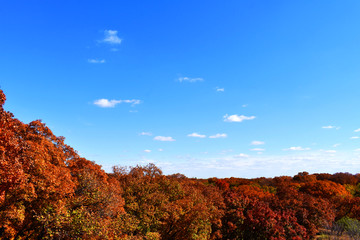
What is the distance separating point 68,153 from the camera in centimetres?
2762

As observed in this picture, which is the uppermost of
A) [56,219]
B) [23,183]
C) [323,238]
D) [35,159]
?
[35,159]

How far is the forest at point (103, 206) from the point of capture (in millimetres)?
19766

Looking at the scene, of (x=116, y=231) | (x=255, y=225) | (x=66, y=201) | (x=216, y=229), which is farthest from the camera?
(x=216, y=229)

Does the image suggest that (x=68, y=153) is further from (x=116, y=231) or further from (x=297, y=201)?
(x=297, y=201)

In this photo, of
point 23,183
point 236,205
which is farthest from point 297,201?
point 23,183

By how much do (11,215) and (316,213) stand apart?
46.1 m

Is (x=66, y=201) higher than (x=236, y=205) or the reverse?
higher

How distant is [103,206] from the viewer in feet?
82.0

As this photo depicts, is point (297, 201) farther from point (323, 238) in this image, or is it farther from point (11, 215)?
point (11, 215)

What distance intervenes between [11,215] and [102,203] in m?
8.38

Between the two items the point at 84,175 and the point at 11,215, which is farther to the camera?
the point at 84,175

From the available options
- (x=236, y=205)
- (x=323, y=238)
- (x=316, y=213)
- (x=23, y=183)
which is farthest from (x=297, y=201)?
(x=23, y=183)

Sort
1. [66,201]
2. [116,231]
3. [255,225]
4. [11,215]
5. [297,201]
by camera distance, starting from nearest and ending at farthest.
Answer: [11,215], [66,201], [116,231], [255,225], [297,201]

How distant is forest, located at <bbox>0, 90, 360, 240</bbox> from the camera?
19.8 meters
